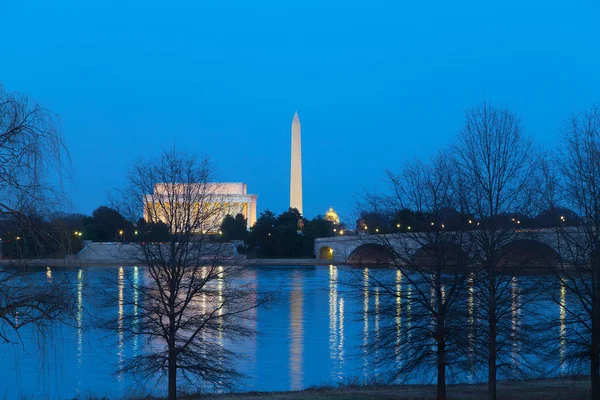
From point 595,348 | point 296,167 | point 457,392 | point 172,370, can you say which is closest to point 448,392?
point 457,392

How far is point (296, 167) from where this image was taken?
129m

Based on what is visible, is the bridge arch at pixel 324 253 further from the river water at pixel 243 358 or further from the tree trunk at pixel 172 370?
the tree trunk at pixel 172 370

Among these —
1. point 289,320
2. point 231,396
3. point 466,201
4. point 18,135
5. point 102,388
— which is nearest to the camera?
point 18,135

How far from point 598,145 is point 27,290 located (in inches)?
497

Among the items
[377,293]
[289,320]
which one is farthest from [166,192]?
[289,320]

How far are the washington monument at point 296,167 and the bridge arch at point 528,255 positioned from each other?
4371 inches

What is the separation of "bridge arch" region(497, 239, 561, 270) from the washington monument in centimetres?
11103

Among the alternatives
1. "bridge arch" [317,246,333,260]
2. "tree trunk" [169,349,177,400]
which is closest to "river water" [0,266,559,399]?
"tree trunk" [169,349,177,400]

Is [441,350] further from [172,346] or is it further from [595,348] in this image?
[172,346]

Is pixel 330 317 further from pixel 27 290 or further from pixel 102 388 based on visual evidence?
pixel 27 290

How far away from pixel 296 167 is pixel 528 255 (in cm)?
11272

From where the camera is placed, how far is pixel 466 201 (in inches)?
621

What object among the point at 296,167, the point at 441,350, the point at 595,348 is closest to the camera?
the point at 595,348

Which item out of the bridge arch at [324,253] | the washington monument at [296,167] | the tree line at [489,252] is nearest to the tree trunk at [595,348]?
the tree line at [489,252]
